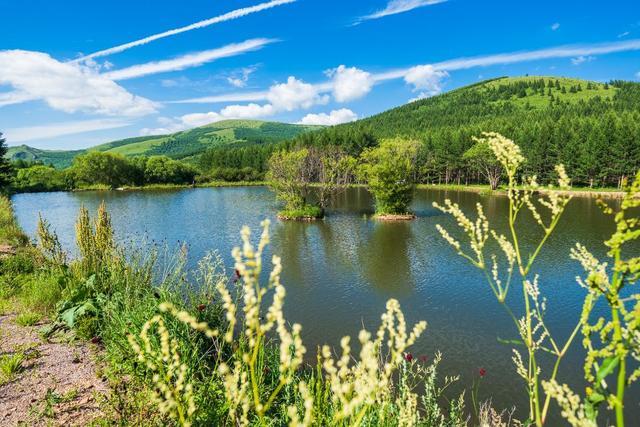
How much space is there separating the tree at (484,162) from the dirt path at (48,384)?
74.4 meters

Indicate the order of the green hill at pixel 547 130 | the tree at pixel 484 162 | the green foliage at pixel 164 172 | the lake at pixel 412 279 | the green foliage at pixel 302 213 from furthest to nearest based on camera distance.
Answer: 1. the green foliage at pixel 164 172
2. the tree at pixel 484 162
3. the green hill at pixel 547 130
4. the green foliage at pixel 302 213
5. the lake at pixel 412 279

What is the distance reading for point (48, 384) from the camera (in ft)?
22.5

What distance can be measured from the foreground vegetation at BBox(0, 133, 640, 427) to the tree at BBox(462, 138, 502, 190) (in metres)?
65.4

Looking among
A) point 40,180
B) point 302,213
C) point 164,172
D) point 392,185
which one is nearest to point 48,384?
point 302,213

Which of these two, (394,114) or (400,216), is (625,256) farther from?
(394,114)

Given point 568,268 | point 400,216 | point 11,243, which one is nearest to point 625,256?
point 568,268

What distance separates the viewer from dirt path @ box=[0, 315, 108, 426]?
5.91 metres

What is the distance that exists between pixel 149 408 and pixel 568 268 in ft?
76.6

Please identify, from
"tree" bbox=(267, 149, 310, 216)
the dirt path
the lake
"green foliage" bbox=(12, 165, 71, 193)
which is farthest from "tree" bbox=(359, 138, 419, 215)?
"green foliage" bbox=(12, 165, 71, 193)

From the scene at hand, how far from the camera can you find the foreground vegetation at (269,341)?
1845 mm

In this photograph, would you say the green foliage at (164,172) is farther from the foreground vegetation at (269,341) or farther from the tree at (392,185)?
the foreground vegetation at (269,341)

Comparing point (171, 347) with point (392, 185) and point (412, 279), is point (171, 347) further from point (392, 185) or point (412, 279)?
point (392, 185)

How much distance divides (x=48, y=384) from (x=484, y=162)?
274 ft

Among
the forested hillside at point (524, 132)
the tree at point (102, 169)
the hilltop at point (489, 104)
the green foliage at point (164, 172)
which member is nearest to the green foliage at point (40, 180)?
the tree at point (102, 169)
